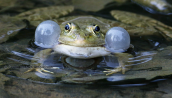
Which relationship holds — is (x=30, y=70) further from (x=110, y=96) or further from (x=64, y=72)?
(x=110, y=96)

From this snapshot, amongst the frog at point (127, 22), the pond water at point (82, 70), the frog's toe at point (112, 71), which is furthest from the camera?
the frog at point (127, 22)

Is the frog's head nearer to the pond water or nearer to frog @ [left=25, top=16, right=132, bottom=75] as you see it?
frog @ [left=25, top=16, right=132, bottom=75]

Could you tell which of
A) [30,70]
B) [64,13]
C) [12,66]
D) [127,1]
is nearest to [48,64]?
[30,70]

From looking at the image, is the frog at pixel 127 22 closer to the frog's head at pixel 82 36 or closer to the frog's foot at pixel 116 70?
the frog's head at pixel 82 36

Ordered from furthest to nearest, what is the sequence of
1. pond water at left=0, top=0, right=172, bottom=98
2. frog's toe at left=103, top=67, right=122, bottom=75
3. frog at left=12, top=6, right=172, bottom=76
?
frog at left=12, top=6, right=172, bottom=76 → frog's toe at left=103, top=67, right=122, bottom=75 → pond water at left=0, top=0, right=172, bottom=98

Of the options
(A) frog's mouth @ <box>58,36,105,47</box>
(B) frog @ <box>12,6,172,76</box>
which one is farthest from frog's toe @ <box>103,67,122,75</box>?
(B) frog @ <box>12,6,172,76</box>

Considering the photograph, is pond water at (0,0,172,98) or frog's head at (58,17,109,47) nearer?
pond water at (0,0,172,98)

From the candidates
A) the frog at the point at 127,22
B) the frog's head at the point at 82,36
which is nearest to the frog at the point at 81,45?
the frog's head at the point at 82,36

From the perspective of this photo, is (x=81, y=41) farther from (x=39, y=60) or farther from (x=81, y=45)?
(x=39, y=60)
